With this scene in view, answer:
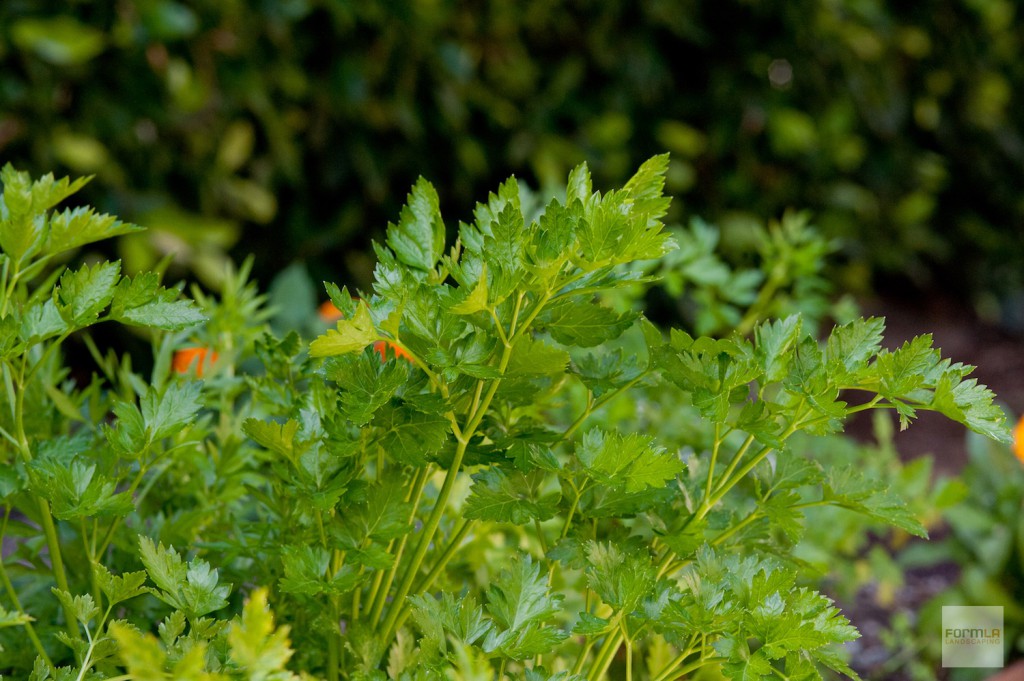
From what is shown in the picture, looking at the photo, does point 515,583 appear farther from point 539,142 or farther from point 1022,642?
point 539,142

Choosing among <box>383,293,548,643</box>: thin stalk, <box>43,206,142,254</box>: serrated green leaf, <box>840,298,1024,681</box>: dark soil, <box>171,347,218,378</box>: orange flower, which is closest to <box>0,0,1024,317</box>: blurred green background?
<box>840,298,1024,681</box>: dark soil

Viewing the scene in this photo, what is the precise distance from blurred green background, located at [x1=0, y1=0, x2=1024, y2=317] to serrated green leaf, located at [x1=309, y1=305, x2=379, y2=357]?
5.45ft

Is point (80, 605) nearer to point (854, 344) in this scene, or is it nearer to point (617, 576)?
point (617, 576)

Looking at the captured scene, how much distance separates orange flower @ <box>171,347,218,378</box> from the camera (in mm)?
983

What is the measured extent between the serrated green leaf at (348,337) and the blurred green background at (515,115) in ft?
5.45

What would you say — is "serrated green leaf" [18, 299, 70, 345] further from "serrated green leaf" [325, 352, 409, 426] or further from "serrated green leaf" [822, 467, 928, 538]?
"serrated green leaf" [822, 467, 928, 538]

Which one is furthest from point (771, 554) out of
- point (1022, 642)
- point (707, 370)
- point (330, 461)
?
point (1022, 642)

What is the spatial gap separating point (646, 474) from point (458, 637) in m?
0.15

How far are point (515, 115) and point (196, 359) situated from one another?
1.82 m

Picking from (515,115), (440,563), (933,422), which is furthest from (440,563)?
(933,422)

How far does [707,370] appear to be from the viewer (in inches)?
25.0

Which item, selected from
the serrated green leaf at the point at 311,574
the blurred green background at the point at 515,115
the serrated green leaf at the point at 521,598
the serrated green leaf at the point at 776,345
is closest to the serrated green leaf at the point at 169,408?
the serrated green leaf at the point at 311,574

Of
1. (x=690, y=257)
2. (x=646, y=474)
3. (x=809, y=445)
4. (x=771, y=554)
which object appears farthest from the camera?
(x=809, y=445)

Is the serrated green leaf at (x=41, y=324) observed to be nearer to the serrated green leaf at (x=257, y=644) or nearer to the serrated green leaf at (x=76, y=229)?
the serrated green leaf at (x=76, y=229)
